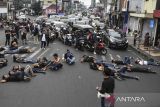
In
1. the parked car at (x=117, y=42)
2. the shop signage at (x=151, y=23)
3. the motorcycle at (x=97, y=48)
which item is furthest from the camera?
the shop signage at (x=151, y=23)

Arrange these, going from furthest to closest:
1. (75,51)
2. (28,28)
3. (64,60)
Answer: (28,28) → (75,51) → (64,60)

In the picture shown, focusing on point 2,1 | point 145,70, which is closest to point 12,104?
point 145,70

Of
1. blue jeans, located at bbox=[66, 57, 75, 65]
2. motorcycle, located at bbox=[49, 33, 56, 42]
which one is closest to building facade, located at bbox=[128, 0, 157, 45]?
motorcycle, located at bbox=[49, 33, 56, 42]

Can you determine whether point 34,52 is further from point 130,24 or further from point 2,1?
point 2,1

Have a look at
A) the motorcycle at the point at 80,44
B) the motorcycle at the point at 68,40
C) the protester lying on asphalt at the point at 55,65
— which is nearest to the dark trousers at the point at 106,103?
the protester lying on asphalt at the point at 55,65

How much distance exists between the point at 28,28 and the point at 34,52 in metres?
13.4

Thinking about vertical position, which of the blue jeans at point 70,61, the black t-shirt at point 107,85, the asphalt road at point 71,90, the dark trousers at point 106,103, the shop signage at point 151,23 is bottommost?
the asphalt road at point 71,90

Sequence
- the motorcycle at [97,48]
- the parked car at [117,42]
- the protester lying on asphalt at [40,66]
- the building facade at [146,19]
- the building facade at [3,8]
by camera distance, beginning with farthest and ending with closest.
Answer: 1. the building facade at [3,8]
2. the building facade at [146,19]
3. the parked car at [117,42]
4. the motorcycle at [97,48]
5. the protester lying on asphalt at [40,66]

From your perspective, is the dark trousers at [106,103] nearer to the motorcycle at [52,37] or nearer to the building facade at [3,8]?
the motorcycle at [52,37]

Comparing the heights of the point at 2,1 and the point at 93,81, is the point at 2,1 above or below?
above

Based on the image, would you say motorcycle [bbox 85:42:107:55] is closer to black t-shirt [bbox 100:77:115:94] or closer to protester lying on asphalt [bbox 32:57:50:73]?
protester lying on asphalt [bbox 32:57:50:73]

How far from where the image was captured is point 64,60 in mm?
23156

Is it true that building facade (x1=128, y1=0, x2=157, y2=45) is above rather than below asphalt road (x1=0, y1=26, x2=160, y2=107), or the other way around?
above

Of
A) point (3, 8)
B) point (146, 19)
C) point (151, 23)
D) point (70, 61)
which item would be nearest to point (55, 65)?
point (70, 61)
